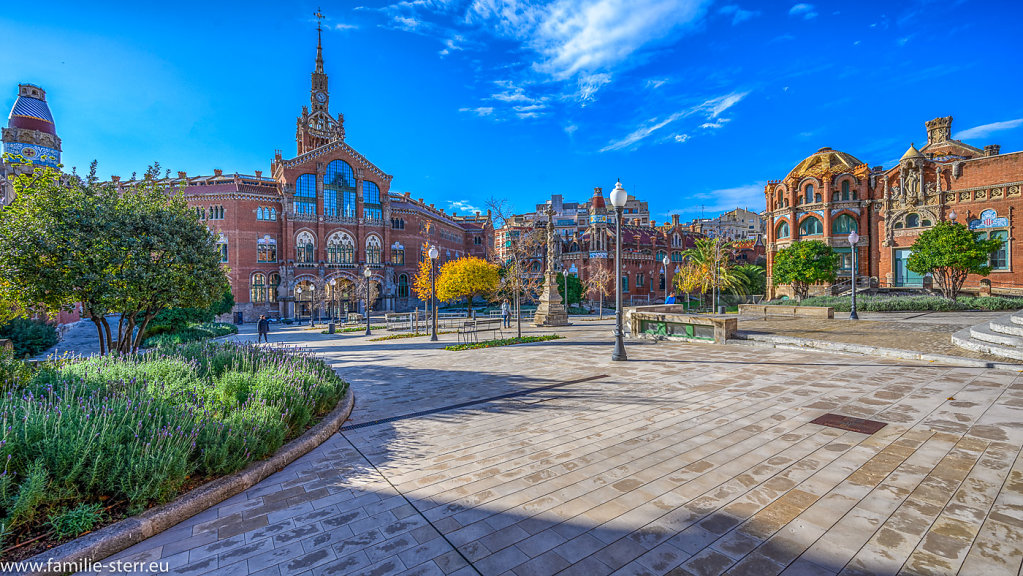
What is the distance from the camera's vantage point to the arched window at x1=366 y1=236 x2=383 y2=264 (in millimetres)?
50875

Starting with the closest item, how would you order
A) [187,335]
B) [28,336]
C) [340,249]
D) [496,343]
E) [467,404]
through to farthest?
[467,404]
[28,336]
[496,343]
[187,335]
[340,249]

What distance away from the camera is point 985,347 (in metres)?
9.62

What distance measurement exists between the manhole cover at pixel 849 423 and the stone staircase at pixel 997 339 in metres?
6.61

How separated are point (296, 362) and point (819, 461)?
7.94 meters

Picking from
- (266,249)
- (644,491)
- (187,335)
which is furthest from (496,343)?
(266,249)

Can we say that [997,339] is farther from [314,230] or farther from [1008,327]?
[314,230]

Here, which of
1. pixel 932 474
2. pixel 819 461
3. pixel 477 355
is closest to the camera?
pixel 932 474

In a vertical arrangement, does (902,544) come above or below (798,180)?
below

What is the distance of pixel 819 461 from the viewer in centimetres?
438

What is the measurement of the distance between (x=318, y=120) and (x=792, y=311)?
58231mm

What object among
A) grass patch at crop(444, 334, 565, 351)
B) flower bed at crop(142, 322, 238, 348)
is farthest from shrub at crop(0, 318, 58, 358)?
grass patch at crop(444, 334, 565, 351)

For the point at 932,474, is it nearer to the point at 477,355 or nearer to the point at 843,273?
the point at 477,355

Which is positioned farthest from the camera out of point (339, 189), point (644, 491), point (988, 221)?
point (339, 189)

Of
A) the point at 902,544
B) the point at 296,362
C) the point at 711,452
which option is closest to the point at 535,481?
the point at 711,452
